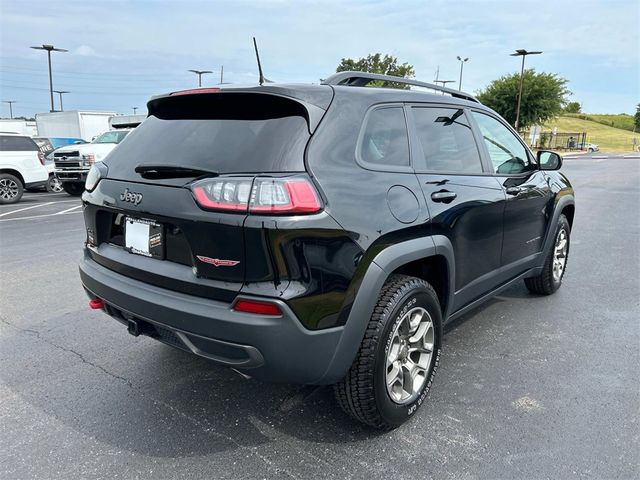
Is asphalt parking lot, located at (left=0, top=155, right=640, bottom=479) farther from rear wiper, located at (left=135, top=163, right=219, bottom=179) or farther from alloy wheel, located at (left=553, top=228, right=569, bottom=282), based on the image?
rear wiper, located at (left=135, top=163, right=219, bottom=179)

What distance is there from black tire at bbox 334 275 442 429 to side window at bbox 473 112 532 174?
1.55m

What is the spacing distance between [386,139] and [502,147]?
5.26 ft

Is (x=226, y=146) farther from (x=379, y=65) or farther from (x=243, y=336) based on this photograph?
(x=379, y=65)

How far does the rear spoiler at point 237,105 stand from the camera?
2340mm

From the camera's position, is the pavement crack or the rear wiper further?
the pavement crack

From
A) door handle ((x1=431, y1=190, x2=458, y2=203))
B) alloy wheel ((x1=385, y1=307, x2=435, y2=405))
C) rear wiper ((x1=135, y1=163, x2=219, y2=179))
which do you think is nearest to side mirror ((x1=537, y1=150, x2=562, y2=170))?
door handle ((x1=431, y1=190, x2=458, y2=203))

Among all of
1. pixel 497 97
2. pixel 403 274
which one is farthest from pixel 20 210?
pixel 497 97

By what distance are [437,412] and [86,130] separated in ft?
98.1

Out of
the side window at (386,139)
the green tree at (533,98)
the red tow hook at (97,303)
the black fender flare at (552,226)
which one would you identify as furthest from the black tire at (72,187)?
the green tree at (533,98)

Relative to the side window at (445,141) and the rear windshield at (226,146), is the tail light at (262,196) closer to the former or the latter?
the rear windshield at (226,146)

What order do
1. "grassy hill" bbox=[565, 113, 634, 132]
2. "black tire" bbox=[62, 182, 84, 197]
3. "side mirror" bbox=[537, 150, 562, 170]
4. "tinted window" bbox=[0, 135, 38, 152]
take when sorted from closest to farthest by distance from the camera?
"side mirror" bbox=[537, 150, 562, 170] < "tinted window" bbox=[0, 135, 38, 152] < "black tire" bbox=[62, 182, 84, 197] < "grassy hill" bbox=[565, 113, 634, 132]

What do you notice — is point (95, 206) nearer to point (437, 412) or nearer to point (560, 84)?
point (437, 412)

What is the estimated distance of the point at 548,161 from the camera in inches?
174

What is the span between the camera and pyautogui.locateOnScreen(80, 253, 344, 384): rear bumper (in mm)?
2115
